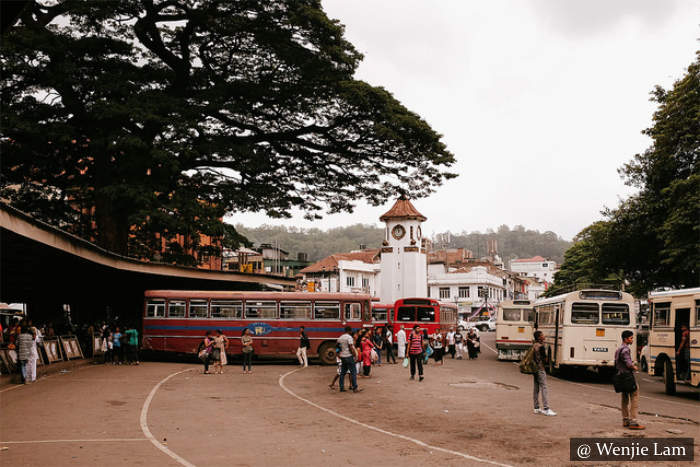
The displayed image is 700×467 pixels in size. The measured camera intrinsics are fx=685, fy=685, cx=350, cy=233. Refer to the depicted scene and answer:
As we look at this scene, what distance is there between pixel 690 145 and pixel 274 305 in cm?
1950

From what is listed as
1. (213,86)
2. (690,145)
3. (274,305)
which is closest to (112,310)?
(274,305)

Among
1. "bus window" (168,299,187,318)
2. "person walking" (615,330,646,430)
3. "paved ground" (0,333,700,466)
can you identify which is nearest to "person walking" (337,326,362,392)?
"paved ground" (0,333,700,466)

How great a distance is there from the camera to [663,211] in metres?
32.9

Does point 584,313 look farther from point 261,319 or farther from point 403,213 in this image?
point 403,213

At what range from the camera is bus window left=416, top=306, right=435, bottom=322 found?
3853 cm

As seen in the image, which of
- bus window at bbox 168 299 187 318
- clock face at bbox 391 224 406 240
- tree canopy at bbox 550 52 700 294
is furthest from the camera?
clock face at bbox 391 224 406 240

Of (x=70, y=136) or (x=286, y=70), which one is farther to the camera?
(x=286, y=70)

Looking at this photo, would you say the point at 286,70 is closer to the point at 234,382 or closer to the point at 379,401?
the point at 234,382

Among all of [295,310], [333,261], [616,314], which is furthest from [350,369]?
[333,261]

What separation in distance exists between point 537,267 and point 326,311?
16340cm

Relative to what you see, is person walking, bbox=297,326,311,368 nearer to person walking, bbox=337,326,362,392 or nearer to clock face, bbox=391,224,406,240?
person walking, bbox=337,326,362,392

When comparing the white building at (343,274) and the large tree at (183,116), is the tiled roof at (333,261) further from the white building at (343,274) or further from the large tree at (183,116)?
the large tree at (183,116)

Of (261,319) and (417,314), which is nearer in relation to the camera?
(261,319)

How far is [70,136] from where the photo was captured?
1049 inches
